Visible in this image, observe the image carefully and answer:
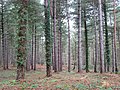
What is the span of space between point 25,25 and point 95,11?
14.3 meters

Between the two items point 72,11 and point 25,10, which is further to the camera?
point 72,11

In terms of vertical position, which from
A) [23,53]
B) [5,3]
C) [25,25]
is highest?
[5,3]

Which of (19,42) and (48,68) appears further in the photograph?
(48,68)

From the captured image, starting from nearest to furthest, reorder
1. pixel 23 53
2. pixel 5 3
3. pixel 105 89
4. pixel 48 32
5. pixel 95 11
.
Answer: pixel 105 89
pixel 23 53
pixel 48 32
pixel 95 11
pixel 5 3

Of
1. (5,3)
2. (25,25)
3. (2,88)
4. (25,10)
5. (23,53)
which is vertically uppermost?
(5,3)

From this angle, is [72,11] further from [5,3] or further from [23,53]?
[23,53]

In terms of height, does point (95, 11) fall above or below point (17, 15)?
above

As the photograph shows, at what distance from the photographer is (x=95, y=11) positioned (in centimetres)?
2412

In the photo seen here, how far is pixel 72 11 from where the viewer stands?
24906 mm

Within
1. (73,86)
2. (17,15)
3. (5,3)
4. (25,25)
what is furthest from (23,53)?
(5,3)

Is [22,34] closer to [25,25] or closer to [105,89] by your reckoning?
[25,25]

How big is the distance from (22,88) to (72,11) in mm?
17529

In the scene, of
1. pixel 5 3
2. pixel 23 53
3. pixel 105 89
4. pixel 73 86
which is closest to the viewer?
pixel 105 89

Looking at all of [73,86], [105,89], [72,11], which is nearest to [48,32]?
[73,86]
